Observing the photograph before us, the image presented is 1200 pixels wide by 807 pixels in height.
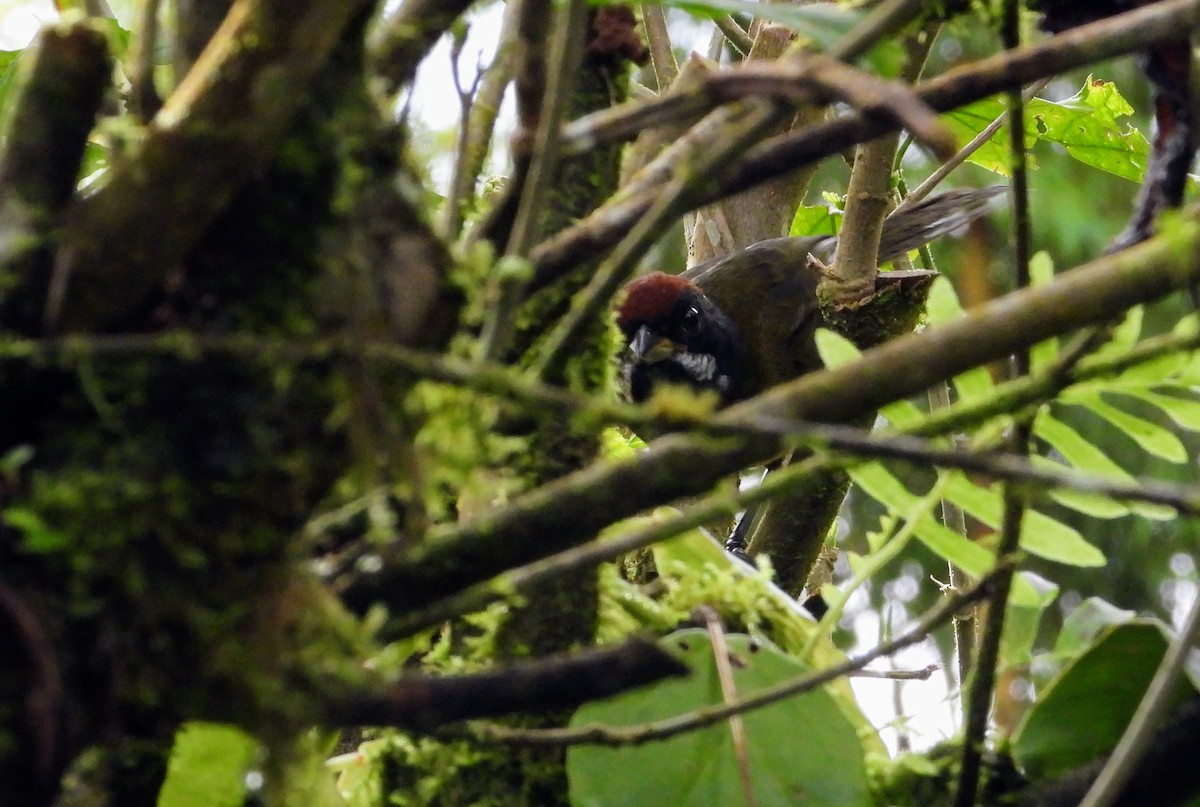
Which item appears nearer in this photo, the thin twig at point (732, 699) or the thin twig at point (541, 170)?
the thin twig at point (541, 170)

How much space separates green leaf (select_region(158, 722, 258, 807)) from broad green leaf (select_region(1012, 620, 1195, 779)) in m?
0.59

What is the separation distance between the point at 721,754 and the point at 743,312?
119 inches

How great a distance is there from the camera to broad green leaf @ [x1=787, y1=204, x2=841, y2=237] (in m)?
3.20

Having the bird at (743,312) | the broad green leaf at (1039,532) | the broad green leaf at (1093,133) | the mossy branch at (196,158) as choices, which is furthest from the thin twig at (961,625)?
the mossy branch at (196,158)

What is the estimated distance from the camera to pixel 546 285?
2.51 ft

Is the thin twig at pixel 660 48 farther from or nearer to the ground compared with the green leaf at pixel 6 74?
farther from the ground

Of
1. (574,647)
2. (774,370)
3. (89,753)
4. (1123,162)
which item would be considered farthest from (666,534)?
(774,370)

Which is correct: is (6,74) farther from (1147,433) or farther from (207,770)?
(1147,433)

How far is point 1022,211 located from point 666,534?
0.33 meters

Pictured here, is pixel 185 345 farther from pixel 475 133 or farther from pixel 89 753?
pixel 475 133

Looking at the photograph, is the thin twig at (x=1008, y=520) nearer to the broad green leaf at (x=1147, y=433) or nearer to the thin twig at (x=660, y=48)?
the broad green leaf at (x=1147, y=433)

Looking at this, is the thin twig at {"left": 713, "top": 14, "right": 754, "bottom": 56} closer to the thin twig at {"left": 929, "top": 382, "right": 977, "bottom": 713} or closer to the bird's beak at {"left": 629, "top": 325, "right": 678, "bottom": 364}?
the thin twig at {"left": 929, "top": 382, "right": 977, "bottom": 713}

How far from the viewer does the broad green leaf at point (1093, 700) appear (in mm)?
927

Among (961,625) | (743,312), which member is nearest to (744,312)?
(743,312)
